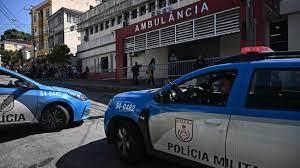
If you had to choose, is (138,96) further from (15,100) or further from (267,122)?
(15,100)

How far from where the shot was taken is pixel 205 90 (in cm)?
423

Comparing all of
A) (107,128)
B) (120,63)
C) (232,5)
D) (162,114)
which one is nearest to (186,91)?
(162,114)

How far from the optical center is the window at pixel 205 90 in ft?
12.1

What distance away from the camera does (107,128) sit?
5.30m

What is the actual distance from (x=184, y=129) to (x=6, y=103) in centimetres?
426

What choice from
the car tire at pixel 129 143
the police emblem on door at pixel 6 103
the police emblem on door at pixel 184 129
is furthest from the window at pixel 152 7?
the police emblem on door at pixel 184 129

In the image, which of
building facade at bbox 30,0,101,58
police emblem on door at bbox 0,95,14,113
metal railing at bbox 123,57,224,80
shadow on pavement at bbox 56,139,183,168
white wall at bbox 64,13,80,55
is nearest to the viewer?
shadow on pavement at bbox 56,139,183,168

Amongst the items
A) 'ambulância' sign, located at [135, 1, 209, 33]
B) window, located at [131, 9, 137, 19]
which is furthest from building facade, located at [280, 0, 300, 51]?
window, located at [131, 9, 137, 19]

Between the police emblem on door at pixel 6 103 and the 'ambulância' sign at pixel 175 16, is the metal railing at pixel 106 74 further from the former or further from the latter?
the police emblem on door at pixel 6 103

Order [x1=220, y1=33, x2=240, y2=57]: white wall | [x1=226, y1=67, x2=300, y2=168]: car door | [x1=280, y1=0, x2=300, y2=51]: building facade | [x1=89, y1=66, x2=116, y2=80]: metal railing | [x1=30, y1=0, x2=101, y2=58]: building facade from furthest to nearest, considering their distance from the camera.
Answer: [x1=30, y1=0, x2=101, y2=58]: building facade < [x1=89, y1=66, x2=116, y2=80]: metal railing < [x1=220, y1=33, x2=240, y2=57]: white wall < [x1=280, y1=0, x2=300, y2=51]: building facade < [x1=226, y1=67, x2=300, y2=168]: car door

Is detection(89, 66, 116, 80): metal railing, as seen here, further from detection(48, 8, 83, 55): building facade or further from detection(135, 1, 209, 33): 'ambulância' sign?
detection(48, 8, 83, 55): building facade

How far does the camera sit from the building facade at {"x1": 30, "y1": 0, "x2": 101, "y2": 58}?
5281cm

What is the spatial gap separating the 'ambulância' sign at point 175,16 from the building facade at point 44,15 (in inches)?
1385

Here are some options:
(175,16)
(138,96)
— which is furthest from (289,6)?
(138,96)
